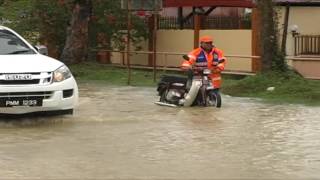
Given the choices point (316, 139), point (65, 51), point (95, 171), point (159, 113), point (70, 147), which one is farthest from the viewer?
point (65, 51)

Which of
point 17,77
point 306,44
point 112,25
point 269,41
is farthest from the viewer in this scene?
point 306,44

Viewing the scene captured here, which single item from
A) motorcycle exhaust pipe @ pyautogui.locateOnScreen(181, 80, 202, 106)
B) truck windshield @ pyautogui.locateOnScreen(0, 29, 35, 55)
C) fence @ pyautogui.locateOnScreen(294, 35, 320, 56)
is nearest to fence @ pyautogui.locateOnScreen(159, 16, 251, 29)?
fence @ pyautogui.locateOnScreen(294, 35, 320, 56)

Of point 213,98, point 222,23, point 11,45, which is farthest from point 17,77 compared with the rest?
point 222,23

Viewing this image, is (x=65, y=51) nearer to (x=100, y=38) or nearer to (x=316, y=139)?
(x=100, y=38)

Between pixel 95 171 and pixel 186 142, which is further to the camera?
pixel 186 142

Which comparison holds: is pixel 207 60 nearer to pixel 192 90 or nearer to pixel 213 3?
pixel 192 90

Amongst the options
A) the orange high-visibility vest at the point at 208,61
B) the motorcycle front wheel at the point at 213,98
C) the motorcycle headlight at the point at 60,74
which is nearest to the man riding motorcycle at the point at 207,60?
the orange high-visibility vest at the point at 208,61

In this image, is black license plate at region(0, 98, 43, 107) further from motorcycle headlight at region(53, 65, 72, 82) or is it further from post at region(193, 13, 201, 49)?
post at region(193, 13, 201, 49)

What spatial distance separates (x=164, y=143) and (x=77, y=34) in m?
15.4

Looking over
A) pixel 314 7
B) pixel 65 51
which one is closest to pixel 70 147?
pixel 65 51

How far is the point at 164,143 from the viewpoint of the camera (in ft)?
31.5

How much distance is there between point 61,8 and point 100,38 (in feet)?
5.96

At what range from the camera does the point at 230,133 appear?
10484 mm

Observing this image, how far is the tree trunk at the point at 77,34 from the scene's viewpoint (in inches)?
958
